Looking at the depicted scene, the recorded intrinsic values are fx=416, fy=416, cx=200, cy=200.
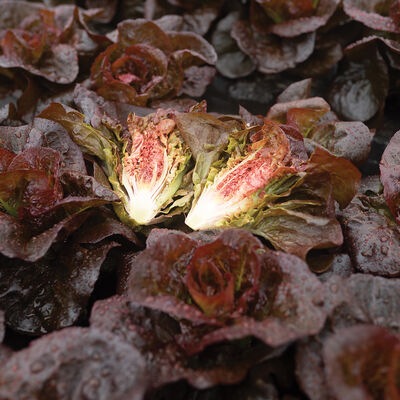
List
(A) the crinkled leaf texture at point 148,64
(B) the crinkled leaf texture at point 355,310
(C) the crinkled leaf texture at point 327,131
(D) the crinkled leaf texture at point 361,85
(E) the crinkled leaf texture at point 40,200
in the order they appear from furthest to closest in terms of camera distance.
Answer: (D) the crinkled leaf texture at point 361,85, (A) the crinkled leaf texture at point 148,64, (C) the crinkled leaf texture at point 327,131, (E) the crinkled leaf texture at point 40,200, (B) the crinkled leaf texture at point 355,310

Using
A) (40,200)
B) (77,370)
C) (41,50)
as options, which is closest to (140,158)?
(40,200)

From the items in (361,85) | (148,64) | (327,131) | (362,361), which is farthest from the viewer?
(361,85)

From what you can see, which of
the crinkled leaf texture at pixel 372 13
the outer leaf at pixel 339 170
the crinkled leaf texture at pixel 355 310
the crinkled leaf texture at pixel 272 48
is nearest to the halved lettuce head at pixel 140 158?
the outer leaf at pixel 339 170

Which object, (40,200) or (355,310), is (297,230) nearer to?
(355,310)

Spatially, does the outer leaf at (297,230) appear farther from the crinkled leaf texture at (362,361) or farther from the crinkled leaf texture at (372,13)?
the crinkled leaf texture at (372,13)

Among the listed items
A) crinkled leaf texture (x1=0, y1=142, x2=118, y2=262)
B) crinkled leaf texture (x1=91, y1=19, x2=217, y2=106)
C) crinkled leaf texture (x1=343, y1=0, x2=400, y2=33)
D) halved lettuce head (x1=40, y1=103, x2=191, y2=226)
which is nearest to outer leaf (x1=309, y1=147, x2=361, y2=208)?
halved lettuce head (x1=40, y1=103, x2=191, y2=226)

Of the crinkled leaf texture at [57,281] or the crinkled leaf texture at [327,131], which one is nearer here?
the crinkled leaf texture at [57,281]
